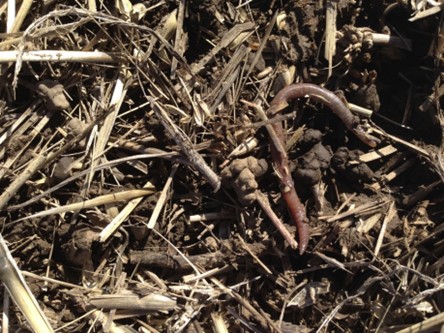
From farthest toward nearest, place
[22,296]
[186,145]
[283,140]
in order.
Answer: [283,140] → [186,145] → [22,296]

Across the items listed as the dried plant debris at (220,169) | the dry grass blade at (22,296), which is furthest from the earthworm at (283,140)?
the dry grass blade at (22,296)

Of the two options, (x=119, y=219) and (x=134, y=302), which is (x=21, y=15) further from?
(x=134, y=302)

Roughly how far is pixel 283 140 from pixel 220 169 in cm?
35

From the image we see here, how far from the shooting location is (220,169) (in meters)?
2.95

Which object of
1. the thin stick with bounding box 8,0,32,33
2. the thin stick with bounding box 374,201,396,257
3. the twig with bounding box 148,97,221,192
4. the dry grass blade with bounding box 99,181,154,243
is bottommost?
the thin stick with bounding box 374,201,396,257

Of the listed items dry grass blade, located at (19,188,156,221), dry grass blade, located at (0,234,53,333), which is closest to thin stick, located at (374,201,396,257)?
dry grass blade, located at (19,188,156,221)

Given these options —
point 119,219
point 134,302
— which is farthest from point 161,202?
point 134,302

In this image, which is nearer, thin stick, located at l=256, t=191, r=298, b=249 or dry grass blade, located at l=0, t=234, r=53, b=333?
dry grass blade, located at l=0, t=234, r=53, b=333

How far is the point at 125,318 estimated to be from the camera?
2.95 metres

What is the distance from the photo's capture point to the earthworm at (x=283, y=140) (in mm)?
2943

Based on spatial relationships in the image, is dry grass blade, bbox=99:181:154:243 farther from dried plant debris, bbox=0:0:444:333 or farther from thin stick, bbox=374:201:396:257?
thin stick, bbox=374:201:396:257

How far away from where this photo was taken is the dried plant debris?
2.88 metres

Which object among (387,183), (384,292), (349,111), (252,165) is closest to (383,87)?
(349,111)

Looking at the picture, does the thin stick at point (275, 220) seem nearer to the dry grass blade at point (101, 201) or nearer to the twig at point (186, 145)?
the twig at point (186, 145)
